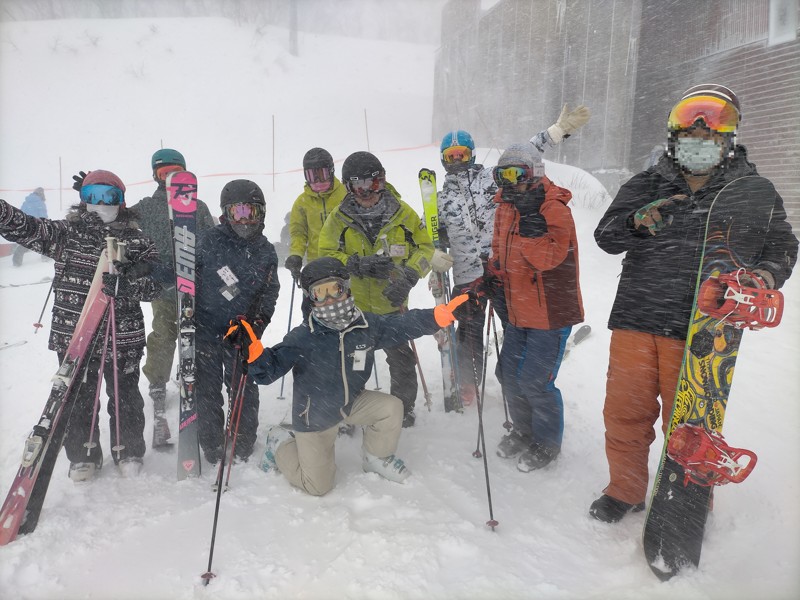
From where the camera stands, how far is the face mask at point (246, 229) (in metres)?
3.39

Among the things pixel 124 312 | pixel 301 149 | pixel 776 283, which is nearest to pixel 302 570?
pixel 124 312

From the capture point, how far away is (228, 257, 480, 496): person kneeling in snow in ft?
9.87

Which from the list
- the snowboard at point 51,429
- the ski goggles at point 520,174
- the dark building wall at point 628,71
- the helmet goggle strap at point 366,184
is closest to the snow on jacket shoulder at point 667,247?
the ski goggles at point 520,174

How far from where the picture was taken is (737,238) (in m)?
2.28

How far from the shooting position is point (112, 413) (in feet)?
11.3

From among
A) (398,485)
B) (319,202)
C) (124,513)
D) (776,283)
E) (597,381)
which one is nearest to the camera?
(776,283)

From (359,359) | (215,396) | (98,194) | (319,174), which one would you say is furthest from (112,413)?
(319,174)

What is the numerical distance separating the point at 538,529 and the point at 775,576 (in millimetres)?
1126

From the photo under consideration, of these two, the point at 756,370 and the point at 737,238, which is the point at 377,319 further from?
the point at 756,370

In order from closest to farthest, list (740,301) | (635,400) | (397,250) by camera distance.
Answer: (740,301) < (635,400) < (397,250)

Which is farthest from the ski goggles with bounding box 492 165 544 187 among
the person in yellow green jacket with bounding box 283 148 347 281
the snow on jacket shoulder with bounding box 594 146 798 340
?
the person in yellow green jacket with bounding box 283 148 347 281

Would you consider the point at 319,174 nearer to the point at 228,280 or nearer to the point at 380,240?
the point at 380,240

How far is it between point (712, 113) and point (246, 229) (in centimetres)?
291

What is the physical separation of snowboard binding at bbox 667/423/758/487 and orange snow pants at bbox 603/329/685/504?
0.22m
